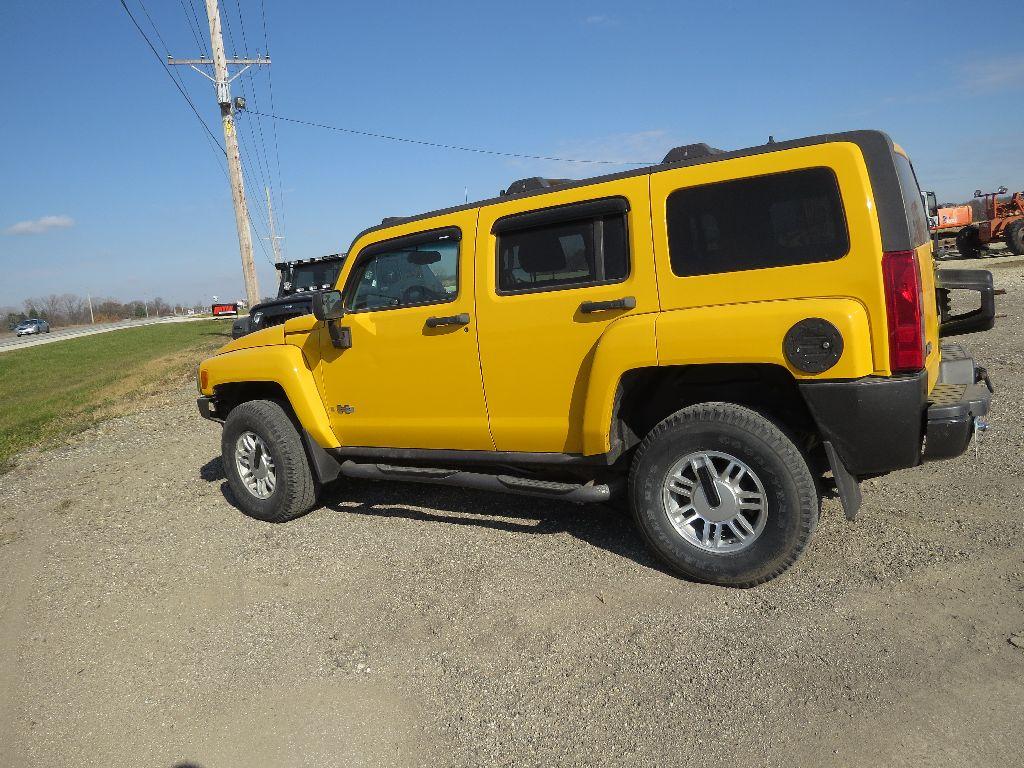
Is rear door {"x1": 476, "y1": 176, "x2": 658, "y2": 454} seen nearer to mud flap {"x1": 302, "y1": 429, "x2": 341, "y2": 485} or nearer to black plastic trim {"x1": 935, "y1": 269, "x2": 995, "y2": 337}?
mud flap {"x1": 302, "y1": 429, "x2": 341, "y2": 485}

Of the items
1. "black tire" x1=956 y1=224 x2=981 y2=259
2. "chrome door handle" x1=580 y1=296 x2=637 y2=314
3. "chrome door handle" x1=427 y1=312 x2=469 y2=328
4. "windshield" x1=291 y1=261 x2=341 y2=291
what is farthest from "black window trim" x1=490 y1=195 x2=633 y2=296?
"black tire" x1=956 y1=224 x2=981 y2=259

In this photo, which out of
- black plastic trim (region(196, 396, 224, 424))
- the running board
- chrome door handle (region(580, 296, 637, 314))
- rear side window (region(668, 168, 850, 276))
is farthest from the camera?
black plastic trim (region(196, 396, 224, 424))

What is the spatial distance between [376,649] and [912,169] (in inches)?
151

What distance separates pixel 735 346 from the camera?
10.6ft

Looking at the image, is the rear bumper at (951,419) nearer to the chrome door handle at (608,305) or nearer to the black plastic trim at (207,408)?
the chrome door handle at (608,305)

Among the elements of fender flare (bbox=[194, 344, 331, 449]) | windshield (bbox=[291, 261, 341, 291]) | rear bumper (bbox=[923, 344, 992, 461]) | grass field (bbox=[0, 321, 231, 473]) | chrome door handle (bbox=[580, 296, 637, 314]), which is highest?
windshield (bbox=[291, 261, 341, 291])

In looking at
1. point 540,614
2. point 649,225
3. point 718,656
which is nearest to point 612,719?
point 718,656

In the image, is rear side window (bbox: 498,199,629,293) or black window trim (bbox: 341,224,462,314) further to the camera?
black window trim (bbox: 341,224,462,314)

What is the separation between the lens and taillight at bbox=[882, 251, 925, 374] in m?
3.00

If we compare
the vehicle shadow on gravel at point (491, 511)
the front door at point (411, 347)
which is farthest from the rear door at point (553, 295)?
the vehicle shadow on gravel at point (491, 511)

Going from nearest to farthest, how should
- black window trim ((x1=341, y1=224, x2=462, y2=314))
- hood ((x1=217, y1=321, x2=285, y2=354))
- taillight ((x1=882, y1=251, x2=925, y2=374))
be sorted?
taillight ((x1=882, y1=251, x2=925, y2=374)), black window trim ((x1=341, y1=224, x2=462, y2=314)), hood ((x1=217, y1=321, x2=285, y2=354))

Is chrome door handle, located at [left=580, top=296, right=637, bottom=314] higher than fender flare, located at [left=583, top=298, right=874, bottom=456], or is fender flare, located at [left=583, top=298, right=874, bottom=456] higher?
chrome door handle, located at [left=580, top=296, right=637, bottom=314]

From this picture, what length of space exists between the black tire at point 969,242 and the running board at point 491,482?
74.2ft

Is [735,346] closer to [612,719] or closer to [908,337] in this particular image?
[908,337]
